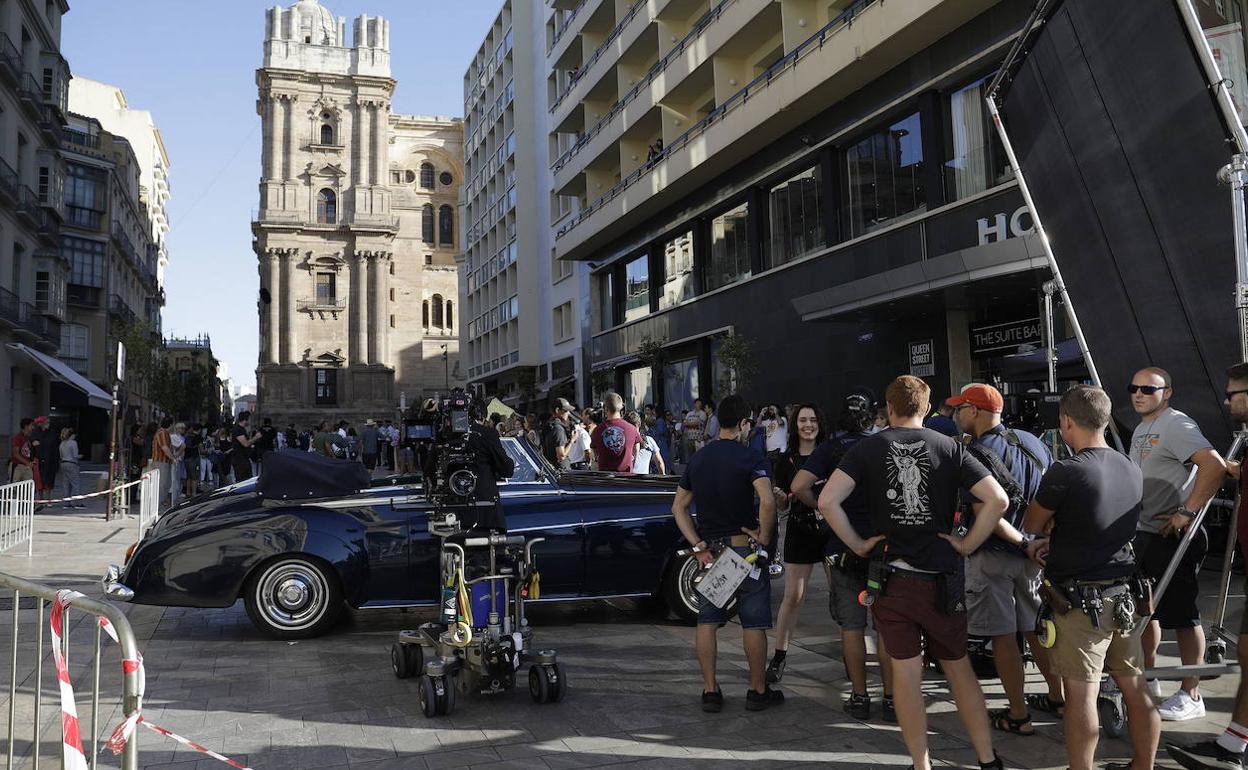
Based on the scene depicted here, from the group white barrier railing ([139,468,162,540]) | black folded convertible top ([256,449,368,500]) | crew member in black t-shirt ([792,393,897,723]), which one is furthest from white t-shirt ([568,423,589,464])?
crew member in black t-shirt ([792,393,897,723])

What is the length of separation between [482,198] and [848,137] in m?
41.7

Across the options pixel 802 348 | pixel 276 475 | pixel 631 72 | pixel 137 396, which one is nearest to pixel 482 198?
pixel 137 396

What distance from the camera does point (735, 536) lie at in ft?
18.1

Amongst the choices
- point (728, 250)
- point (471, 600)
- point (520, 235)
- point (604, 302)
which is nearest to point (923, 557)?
point (471, 600)

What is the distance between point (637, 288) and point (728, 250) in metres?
7.16

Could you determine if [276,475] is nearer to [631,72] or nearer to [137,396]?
[631,72]

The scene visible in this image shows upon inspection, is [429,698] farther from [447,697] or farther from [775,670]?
[775,670]

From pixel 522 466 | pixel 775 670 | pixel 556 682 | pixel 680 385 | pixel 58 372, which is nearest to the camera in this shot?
pixel 556 682

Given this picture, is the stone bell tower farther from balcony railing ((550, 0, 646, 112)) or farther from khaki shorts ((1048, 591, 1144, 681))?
khaki shorts ((1048, 591, 1144, 681))

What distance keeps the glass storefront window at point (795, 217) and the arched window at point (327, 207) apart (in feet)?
190

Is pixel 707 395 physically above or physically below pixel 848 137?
below

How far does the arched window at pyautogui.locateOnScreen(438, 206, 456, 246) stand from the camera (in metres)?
90.6

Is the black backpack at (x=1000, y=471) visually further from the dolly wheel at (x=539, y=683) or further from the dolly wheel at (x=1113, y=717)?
the dolly wheel at (x=539, y=683)

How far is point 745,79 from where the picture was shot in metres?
23.8
